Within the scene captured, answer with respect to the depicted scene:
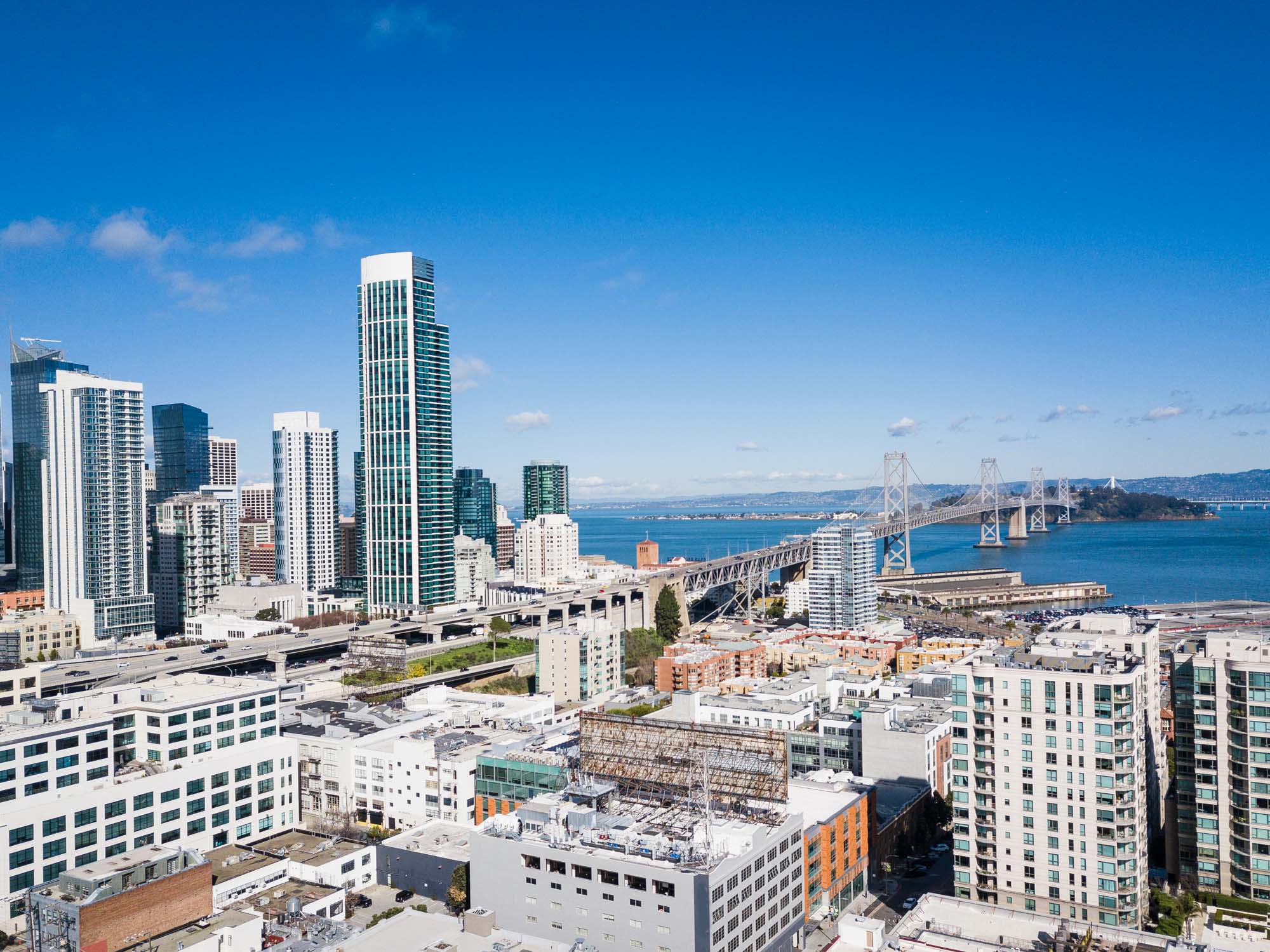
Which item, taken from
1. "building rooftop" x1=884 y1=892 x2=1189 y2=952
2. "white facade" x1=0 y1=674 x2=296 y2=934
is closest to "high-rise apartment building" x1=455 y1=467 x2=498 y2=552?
"white facade" x1=0 y1=674 x2=296 y2=934

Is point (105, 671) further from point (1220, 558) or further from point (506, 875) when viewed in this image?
point (1220, 558)

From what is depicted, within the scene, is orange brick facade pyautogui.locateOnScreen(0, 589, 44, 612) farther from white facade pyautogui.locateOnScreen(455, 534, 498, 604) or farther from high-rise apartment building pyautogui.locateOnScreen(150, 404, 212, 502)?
high-rise apartment building pyautogui.locateOnScreen(150, 404, 212, 502)

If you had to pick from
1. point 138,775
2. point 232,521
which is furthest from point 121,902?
point 232,521

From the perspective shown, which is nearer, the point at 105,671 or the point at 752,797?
the point at 752,797

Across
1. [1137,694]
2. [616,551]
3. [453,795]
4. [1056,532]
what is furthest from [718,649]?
[1056,532]

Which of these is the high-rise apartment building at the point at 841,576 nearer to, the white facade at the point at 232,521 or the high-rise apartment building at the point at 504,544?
the white facade at the point at 232,521

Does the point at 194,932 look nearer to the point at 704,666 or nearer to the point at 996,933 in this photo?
the point at 996,933

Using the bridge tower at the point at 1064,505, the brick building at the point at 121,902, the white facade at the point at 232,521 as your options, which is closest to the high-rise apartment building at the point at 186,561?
the white facade at the point at 232,521
